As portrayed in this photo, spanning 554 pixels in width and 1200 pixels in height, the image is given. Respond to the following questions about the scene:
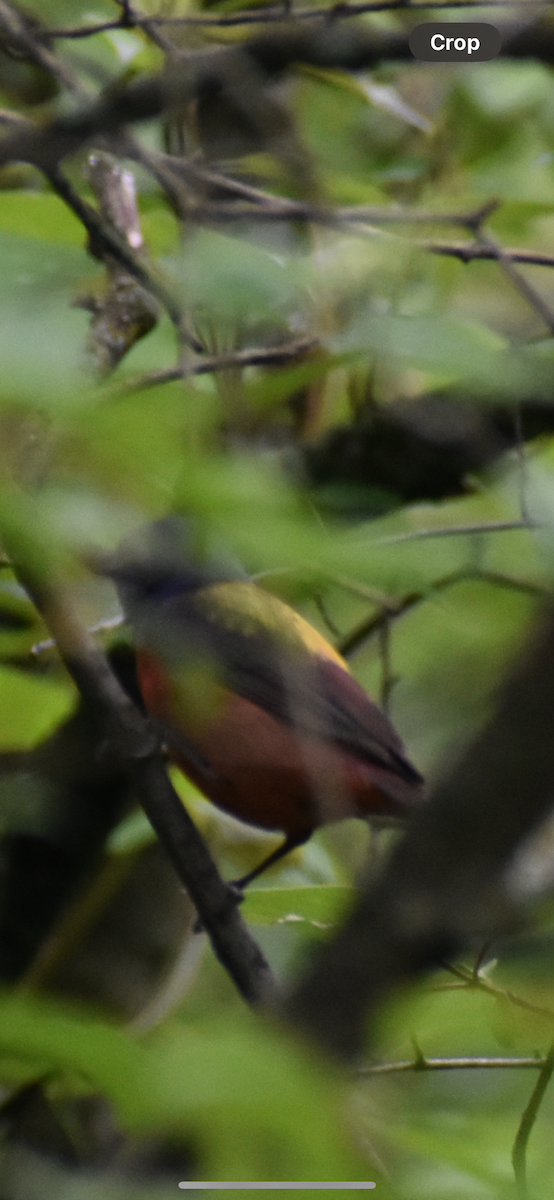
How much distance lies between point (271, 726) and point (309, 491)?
73cm

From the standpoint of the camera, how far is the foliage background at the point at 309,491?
383 millimetres

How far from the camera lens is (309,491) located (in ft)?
2.53

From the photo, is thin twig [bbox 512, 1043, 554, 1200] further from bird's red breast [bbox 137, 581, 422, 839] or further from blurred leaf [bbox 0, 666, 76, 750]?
bird's red breast [bbox 137, 581, 422, 839]

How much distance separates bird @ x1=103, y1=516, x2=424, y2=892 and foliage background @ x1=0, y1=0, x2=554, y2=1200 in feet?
0.29

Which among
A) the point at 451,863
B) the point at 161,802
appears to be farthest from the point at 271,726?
the point at 451,863

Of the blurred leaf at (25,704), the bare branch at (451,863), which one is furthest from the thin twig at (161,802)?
the bare branch at (451,863)

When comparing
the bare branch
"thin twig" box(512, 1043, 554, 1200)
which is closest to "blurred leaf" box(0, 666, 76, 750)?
"thin twig" box(512, 1043, 554, 1200)

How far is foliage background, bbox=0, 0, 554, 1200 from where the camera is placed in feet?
1.26

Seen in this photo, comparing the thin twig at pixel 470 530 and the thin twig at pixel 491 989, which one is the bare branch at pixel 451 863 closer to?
the thin twig at pixel 470 530

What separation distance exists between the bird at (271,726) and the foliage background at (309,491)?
9 cm

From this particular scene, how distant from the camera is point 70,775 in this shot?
52.4 inches

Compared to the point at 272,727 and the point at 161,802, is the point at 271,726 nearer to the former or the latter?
the point at 272,727

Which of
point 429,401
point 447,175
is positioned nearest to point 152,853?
point 429,401

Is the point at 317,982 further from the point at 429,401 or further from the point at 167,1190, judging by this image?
the point at 429,401
